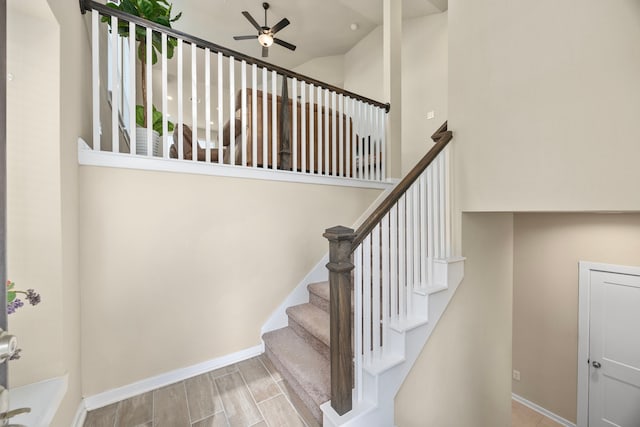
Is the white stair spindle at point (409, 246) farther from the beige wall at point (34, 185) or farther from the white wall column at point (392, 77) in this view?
the beige wall at point (34, 185)

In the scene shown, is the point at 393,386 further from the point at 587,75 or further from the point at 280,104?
the point at 280,104

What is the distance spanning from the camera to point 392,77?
3.29 m

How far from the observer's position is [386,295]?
5.20ft

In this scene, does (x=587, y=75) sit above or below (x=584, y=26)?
below

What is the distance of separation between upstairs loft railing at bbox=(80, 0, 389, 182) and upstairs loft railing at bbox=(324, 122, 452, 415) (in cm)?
112

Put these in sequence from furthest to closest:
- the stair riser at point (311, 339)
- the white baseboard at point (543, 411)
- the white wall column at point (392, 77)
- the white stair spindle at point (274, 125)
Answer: the white wall column at point (392, 77)
the white baseboard at point (543, 411)
the white stair spindle at point (274, 125)
the stair riser at point (311, 339)

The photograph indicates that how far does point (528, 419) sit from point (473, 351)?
2274 mm

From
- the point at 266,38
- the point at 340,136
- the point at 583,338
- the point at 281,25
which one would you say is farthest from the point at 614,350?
the point at 266,38

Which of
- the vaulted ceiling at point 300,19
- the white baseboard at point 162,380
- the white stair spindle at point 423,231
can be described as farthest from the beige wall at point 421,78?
the white baseboard at point 162,380

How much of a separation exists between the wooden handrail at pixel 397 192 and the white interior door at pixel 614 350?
2.61 m

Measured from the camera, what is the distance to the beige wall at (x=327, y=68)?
570cm

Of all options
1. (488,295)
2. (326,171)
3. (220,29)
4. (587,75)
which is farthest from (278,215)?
(220,29)

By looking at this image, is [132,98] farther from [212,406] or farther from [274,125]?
[212,406]

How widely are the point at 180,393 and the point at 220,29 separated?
5418 millimetres
